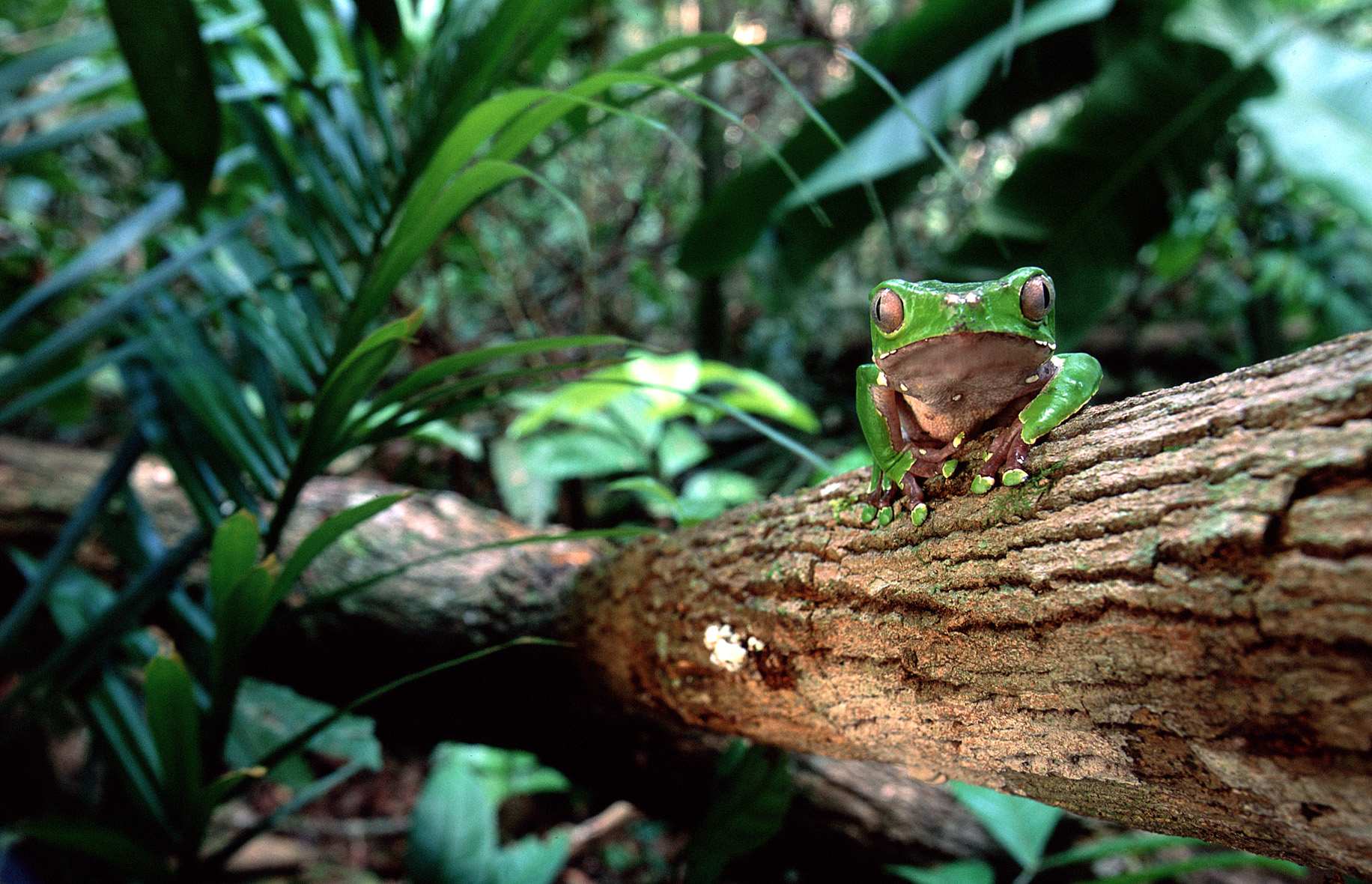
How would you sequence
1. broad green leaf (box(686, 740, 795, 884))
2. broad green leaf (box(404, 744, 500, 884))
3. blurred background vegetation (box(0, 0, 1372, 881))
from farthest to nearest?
broad green leaf (box(404, 744, 500, 884)) < broad green leaf (box(686, 740, 795, 884)) < blurred background vegetation (box(0, 0, 1372, 881))

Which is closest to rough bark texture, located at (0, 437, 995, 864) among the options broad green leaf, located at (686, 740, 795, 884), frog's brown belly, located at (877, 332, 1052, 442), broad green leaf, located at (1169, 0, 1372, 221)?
broad green leaf, located at (686, 740, 795, 884)

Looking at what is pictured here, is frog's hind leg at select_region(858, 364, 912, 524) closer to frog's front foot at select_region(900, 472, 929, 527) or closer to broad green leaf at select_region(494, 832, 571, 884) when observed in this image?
frog's front foot at select_region(900, 472, 929, 527)

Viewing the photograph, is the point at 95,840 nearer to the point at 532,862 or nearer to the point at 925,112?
the point at 532,862

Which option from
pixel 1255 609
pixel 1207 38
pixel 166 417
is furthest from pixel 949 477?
pixel 1207 38

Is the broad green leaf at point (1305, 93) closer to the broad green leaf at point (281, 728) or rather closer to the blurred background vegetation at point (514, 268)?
the blurred background vegetation at point (514, 268)

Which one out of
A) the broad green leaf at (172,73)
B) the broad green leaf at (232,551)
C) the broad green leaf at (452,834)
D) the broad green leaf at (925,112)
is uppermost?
Result: the broad green leaf at (925,112)

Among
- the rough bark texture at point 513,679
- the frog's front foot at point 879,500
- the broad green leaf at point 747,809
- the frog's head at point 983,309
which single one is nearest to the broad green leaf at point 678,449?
the rough bark texture at point 513,679

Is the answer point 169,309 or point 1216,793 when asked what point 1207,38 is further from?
point 169,309
